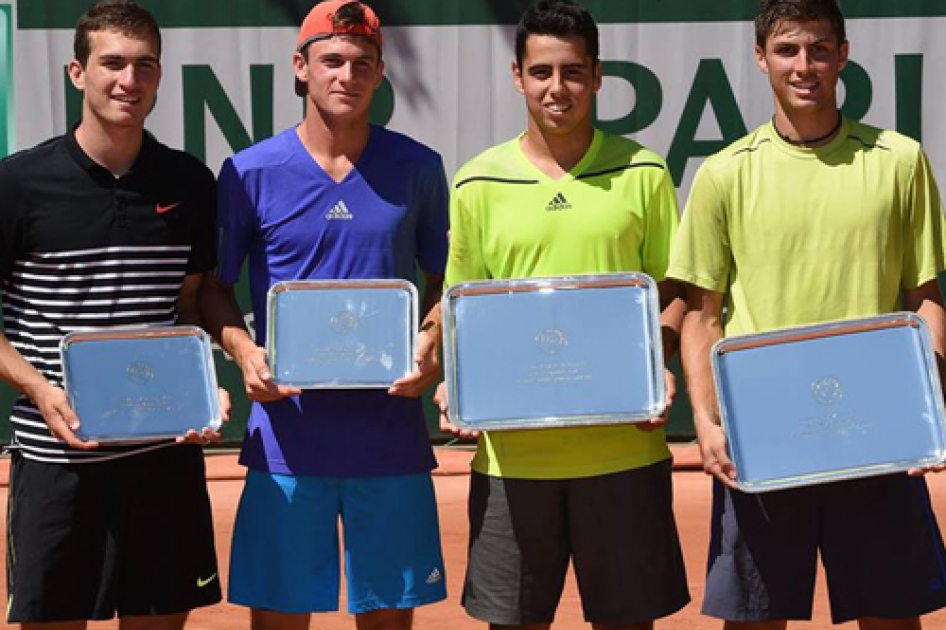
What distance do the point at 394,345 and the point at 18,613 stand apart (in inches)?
46.5

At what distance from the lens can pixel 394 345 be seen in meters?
4.68

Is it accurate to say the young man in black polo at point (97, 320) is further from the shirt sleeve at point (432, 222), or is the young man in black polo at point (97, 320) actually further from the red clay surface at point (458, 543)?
the red clay surface at point (458, 543)

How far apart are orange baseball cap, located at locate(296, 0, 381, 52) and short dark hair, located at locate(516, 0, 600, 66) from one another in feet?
1.31

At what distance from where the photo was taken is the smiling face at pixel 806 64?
4383 mm

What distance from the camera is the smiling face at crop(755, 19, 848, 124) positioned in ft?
14.4

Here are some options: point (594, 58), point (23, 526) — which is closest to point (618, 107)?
point (594, 58)

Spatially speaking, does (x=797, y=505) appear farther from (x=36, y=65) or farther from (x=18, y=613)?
(x=36, y=65)

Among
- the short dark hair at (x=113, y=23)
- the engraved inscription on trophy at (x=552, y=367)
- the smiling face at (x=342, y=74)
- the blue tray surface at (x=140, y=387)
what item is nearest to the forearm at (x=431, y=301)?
the engraved inscription on trophy at (x=552, y=367)

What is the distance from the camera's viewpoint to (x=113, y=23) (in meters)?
4.68

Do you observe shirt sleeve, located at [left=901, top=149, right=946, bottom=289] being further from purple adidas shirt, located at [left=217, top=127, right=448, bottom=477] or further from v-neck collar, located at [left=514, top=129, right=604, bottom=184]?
purple adidas shirt, located at [left=217, top=127, right=448, bottom=477]

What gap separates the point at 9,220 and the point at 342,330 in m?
0.89

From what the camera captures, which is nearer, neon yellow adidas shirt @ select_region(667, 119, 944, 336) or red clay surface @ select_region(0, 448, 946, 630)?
neon yellow adidas shirt @ select_region(667, 119, 944, 336)

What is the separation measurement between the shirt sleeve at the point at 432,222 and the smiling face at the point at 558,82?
1.26ft

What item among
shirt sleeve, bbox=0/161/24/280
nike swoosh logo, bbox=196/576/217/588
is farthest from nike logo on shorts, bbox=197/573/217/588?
shirt sleeve, bbox=0/161/24/280
